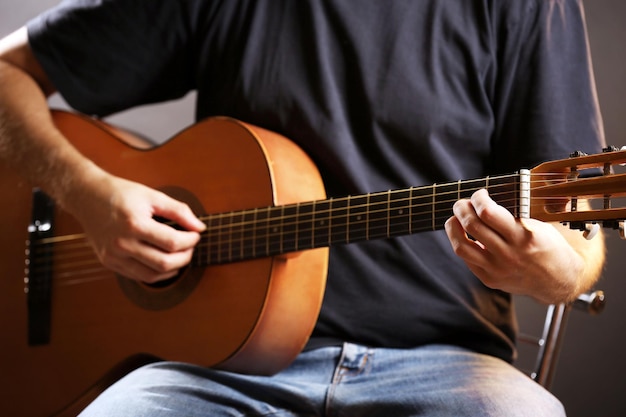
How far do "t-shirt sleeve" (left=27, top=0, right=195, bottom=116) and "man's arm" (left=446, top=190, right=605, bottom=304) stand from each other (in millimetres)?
857

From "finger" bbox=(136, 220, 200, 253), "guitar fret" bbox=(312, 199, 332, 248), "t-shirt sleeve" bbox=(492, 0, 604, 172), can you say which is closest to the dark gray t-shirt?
"t-shirt sleeve" bbox=(492, 0, 604, 172)

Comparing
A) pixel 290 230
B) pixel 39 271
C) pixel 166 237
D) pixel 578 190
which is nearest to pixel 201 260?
pixel 166 237

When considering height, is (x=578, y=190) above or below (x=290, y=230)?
above

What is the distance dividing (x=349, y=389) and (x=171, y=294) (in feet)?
1.20

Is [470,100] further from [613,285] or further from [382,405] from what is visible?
[613,285]

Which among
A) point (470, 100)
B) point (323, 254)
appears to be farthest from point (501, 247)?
point (470, 100)

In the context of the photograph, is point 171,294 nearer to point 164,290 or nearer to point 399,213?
point 164,290

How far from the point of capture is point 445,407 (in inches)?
38.2

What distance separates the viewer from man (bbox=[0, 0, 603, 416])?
1084 mm

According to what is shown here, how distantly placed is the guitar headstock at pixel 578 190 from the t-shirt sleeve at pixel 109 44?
2.98 ft

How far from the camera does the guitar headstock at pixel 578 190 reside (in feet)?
2.62

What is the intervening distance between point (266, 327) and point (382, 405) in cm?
23

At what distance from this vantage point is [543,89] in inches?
46.8

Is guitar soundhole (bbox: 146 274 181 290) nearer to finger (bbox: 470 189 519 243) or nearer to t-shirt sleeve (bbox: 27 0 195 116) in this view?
t-shirt sleeve (bbox: 27 0 195 116)
